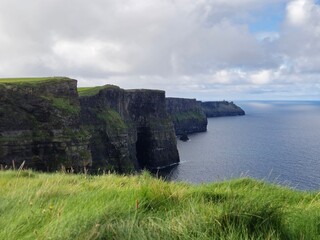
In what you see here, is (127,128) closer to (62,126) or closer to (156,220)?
(62,126)

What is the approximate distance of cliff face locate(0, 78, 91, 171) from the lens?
66250mm

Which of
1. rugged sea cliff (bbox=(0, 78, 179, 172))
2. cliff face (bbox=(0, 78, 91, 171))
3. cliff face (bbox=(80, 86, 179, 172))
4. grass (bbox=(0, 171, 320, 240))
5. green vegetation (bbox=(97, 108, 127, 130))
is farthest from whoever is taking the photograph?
green vegetation (bbox=(97, 108, 127, 130))

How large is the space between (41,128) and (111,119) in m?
28.6

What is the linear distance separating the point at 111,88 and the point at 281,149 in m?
64.4

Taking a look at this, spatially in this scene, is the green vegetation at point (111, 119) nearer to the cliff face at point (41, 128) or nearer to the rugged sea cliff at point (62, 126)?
the rugged sea cliff at point (62, 126)

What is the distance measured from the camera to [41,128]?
2753 inches

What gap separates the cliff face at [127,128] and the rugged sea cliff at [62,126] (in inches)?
9.6

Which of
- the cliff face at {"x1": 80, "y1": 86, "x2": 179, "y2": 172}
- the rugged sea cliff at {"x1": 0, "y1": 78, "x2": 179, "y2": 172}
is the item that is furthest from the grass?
the cliff face at {"x1": 80, "y1": 86, "x2": 179, "y2": 172}

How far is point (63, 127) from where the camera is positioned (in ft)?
237

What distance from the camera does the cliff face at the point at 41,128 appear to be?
66.2 m

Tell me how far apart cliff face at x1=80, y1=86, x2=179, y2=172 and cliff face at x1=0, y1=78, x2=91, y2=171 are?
14.0 m

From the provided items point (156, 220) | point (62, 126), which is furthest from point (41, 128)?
point (156, 220)

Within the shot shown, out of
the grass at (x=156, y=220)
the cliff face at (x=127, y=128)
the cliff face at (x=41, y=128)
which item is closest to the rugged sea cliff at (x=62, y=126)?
the cliff face at (x=41, y=128)

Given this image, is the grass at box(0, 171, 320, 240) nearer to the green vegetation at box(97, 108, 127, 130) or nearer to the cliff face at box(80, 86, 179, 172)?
the cliff face at box(80, 86, 179, 172)
